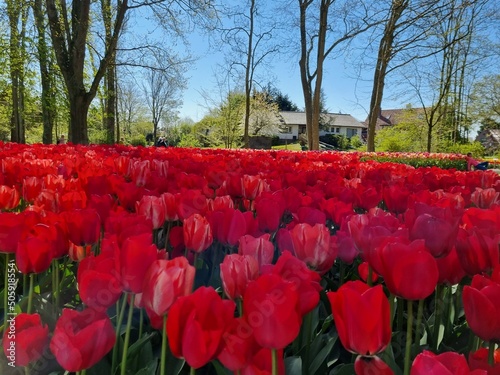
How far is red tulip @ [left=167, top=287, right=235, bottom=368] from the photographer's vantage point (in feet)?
1.97

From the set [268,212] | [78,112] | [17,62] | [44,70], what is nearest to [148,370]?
[268,212]

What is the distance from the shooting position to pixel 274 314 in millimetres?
587

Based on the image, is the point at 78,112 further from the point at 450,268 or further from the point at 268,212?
the point at 450,268

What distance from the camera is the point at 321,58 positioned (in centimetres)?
1692

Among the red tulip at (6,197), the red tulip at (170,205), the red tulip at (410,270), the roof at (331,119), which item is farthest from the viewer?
the roof at (331,119)

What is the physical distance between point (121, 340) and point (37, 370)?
18 centimetres

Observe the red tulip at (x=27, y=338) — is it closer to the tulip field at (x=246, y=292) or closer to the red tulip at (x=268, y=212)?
the tulip field at (x=246, y=292)

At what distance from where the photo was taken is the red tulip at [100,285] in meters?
0.75

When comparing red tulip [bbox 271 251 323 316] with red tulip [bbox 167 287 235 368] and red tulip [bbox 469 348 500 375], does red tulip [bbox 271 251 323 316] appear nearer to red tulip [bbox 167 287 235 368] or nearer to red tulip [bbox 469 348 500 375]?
red tulip [bbox 167 287 235 368]

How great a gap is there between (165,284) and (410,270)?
0.43 m

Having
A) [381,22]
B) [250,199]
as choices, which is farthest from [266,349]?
[381,22]

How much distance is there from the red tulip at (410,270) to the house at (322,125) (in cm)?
6259

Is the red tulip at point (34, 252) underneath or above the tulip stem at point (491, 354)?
above

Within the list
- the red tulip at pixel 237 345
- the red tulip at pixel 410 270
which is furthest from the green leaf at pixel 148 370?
the red tulip at pixel 410 270
